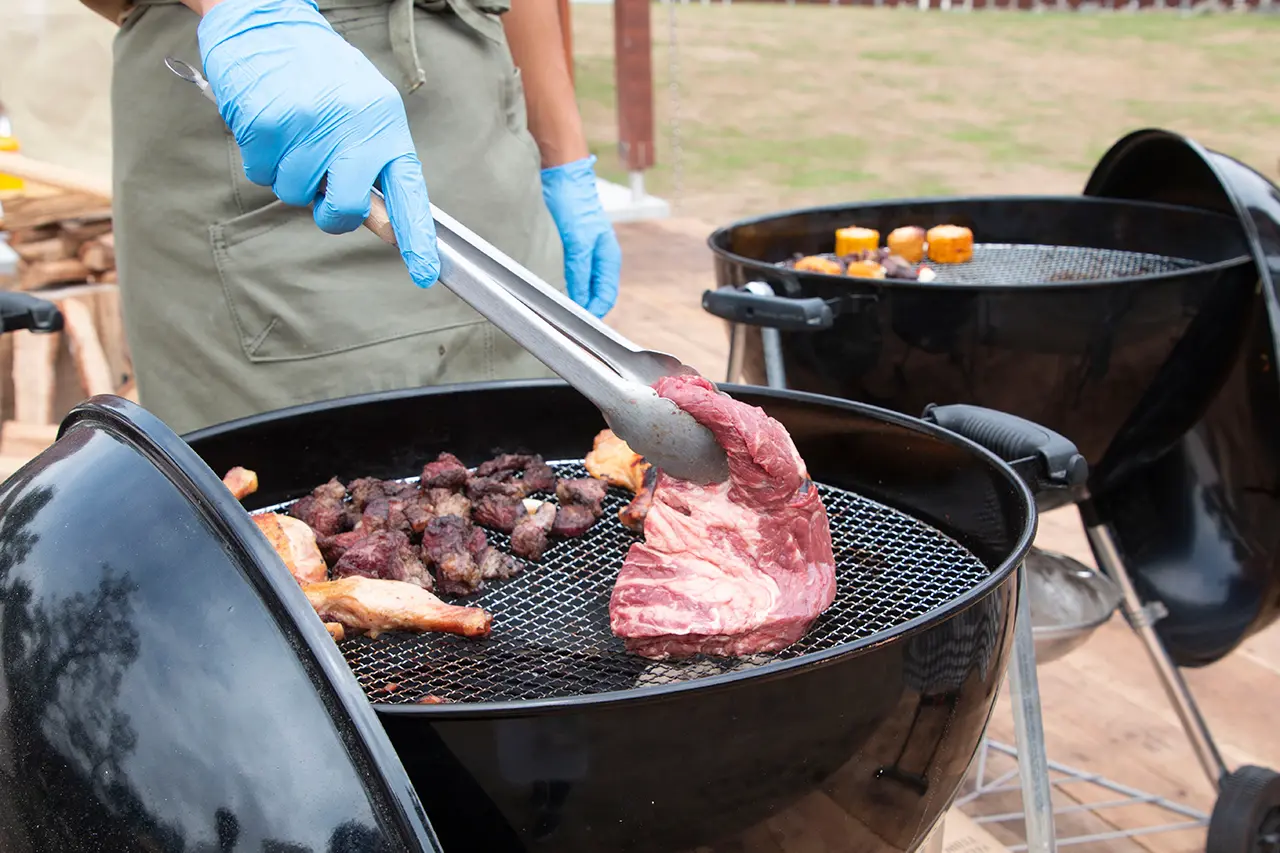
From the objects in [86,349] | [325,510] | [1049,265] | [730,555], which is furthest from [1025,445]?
[86,349]

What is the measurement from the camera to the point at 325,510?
1723mm

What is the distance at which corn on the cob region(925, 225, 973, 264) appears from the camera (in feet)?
10.1

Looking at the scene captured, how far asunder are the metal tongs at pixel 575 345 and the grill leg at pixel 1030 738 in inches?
26.9

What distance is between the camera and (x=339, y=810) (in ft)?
2.85

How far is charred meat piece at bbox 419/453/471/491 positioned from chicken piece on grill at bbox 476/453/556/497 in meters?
0.05

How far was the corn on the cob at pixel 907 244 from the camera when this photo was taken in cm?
311

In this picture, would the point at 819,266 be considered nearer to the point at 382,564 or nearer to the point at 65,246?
the point at 382,564

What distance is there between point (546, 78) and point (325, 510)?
1380 mm

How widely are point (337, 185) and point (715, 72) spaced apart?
17.7 m

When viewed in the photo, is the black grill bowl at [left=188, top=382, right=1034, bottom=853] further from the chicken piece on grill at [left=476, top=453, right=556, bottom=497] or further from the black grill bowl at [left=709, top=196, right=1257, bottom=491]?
the black grill bowl at [left=709, top=196, right=1257, bottom=491]

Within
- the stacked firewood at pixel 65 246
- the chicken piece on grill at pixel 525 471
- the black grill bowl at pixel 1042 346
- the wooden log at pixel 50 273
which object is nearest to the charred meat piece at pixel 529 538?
the chicken piece on grill at pixel 525 471

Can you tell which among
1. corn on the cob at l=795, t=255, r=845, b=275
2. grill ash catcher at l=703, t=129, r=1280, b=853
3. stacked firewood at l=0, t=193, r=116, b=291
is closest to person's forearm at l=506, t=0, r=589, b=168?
grill ash catcher at l=703, t=129, r=1280, b=853

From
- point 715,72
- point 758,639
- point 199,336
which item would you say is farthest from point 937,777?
point 715,72

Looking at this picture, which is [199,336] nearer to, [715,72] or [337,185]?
[337,185]
